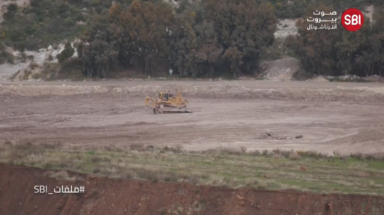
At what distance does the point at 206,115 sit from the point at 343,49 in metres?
21.5

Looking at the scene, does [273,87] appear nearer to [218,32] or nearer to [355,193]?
[218,32]

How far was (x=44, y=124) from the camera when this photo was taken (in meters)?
43.4

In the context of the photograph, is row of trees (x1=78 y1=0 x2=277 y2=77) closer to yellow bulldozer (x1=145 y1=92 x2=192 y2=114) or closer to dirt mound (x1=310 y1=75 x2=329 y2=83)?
dirt mound (x1=310 y1=75 x2=329 y2=83)

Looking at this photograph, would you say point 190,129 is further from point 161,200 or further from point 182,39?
point 182,39

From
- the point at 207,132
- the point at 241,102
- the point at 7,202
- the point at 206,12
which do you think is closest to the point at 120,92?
the point at 241,102

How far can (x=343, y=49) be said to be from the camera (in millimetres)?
63250

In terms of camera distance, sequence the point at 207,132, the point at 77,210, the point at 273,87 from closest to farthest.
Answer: the point at 77,210 < the point at 207,132 < the point at 273,87

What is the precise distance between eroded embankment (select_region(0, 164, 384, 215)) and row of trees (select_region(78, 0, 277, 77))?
159 ft

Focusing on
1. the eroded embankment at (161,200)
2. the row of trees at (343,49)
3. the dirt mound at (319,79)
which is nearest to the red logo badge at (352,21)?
the row of trees at (343,49)

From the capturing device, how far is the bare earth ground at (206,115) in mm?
37219

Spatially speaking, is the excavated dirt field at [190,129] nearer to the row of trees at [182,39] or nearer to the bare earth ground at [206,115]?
the bare earth ground at [206,115]

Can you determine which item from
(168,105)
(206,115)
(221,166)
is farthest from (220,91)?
(221,166)

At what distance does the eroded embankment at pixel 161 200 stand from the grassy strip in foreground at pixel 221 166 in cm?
105

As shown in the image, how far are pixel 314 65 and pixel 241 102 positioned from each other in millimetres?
14933
